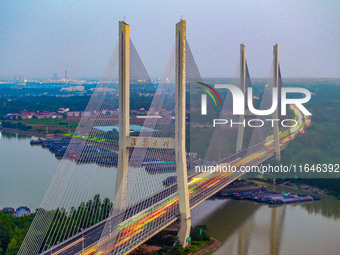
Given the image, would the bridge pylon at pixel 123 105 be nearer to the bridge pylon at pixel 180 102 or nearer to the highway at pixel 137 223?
the highway at pixel 137 223

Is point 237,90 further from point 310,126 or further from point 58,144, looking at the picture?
point 58,144

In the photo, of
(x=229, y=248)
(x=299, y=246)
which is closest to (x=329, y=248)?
(x=299, y=246)

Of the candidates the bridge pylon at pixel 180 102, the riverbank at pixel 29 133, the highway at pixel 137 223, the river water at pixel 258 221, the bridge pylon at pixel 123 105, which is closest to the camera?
the highway at pixel 137 223

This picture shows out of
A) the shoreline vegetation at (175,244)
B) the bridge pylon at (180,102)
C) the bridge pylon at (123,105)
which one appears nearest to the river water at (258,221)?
the shoreline vegetation at (175,244)

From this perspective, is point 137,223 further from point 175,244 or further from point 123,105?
point 123,105

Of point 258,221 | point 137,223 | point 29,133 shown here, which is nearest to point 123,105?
point 137,223

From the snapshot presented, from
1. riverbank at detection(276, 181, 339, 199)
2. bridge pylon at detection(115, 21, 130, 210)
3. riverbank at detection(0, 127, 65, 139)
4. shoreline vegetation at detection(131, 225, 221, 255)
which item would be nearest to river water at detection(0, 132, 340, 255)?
shoreline vegetation at detection(131, 225, 221, 255)

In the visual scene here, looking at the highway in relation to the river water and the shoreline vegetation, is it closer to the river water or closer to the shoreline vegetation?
the shoreline vegetation
